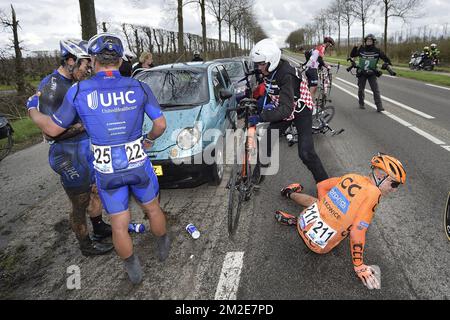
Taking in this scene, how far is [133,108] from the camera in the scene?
2428 mm

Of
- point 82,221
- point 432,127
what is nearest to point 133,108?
point 82,221

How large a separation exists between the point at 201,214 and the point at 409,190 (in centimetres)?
281

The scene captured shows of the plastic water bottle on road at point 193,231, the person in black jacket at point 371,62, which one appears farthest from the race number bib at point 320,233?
the person in black jacket at point 371,62

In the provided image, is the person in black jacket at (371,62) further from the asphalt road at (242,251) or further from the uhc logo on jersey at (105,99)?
the uhc logo on jersey at (105,99)

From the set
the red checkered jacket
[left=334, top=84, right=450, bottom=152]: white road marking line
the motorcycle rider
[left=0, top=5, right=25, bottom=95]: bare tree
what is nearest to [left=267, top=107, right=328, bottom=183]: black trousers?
the red checkered jacket

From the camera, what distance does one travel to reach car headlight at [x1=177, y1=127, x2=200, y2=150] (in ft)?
13.5

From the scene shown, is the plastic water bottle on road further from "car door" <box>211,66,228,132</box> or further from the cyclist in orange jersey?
"car door" <box>211,66,228,132</box>

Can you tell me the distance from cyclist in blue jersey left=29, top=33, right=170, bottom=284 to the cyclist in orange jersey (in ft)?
5.03

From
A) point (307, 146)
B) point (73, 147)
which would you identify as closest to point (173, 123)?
point (73, 147)

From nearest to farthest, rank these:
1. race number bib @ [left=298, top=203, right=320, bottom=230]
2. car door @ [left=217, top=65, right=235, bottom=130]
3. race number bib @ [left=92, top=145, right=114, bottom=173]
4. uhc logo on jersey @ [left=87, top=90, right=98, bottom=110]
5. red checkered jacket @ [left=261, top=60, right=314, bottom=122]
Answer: uhc logo on jersey @ [left=87, top=90, right=98, bottom=110]
race number bib @ [left=92, top=145, right=114, bottom=173]
race number bib @ [left=298, top=203, right=320, bottom=230]
red checkered jacket @ [left=261, top=60, right=314, bottom=122]
car door @ [left=217, top=65, right=235, bottom=130]

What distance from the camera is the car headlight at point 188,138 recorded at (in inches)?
162

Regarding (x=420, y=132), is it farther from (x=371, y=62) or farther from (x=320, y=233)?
(x=320, y=233)

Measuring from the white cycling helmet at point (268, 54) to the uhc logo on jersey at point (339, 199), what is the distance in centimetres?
154
